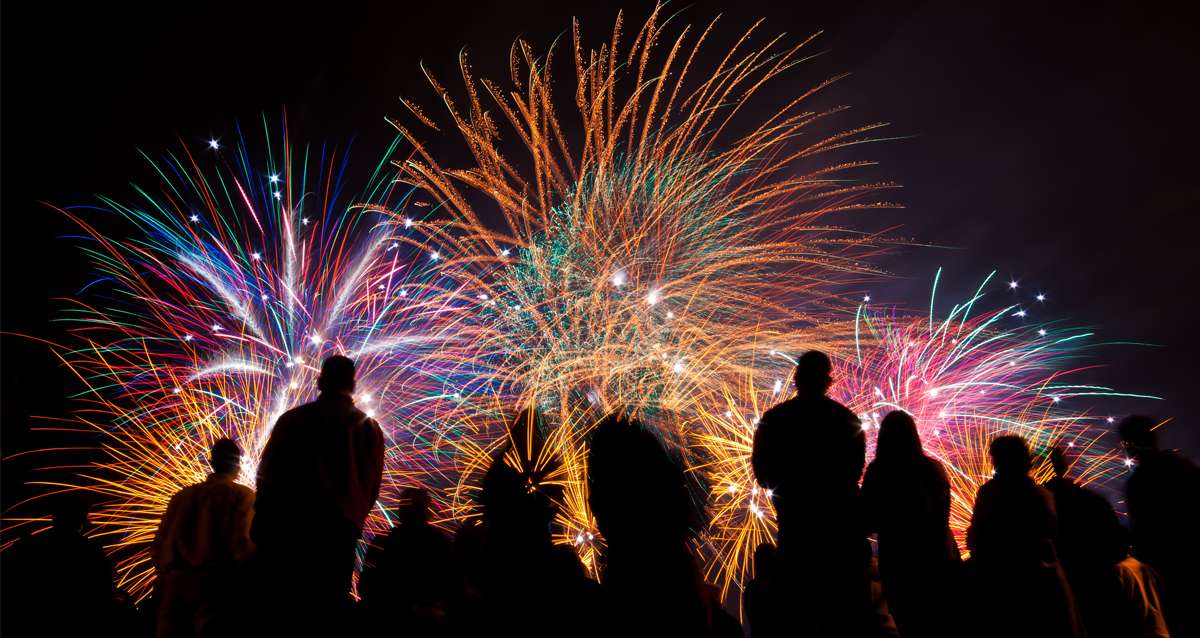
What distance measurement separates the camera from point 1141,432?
646cm

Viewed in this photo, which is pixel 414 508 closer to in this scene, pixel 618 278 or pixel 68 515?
pixel 68 515

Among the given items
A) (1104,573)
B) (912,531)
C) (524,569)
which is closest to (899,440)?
(912,531)

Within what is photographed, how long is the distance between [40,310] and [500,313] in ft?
31.2

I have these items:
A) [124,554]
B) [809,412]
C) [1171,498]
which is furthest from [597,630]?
[124,554]

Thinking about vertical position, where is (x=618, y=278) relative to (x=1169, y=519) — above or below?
above

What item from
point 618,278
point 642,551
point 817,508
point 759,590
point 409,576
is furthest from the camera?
point 618,278

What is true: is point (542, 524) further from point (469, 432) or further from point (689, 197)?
point (689, 197)

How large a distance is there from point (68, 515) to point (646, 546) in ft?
20.1

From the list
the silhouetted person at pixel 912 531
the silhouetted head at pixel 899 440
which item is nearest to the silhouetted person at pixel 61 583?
the silhouetted person at pixel 912 531

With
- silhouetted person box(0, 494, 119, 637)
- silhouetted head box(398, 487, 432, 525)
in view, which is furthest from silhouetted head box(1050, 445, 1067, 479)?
silhouetted person box(0, 494, 119, 637)

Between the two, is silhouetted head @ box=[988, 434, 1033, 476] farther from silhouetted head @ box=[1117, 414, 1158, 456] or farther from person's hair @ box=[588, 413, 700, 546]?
person's hair @ box=[588, 413, 700, 546]

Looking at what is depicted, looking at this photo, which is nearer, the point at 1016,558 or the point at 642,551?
the point at 642,551

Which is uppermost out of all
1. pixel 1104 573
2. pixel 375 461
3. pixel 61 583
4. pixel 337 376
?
pixel 337 376

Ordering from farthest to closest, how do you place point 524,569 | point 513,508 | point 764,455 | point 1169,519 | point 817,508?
Result: 1. point 1169,519
2. point 764,455
3. point 817,508
4. point 513,508
5. point 524,569
